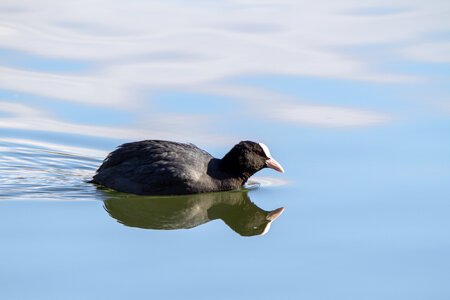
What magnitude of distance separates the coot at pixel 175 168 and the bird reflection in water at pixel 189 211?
0.12 metres

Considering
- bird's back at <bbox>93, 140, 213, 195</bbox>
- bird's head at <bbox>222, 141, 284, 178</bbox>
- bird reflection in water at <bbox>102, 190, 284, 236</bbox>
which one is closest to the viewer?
bird reflection in water at <bbox>102, 190, 284, 236</bbox>

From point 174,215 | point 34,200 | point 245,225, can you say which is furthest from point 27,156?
point 245,225

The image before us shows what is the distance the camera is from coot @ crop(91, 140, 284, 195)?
949 cm

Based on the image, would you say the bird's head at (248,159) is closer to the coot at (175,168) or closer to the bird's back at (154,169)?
the coot at (175,168)

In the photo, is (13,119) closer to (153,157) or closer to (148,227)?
(153,157)

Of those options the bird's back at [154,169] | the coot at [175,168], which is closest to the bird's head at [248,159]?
the coot at [175,168]

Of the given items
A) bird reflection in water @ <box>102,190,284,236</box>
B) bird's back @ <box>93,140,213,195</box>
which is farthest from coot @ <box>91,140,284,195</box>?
bird reflection in water @ <box>102,190,284,236</box>

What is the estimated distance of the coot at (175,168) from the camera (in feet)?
31.1

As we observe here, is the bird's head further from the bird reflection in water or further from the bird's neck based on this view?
the bird reflection in water

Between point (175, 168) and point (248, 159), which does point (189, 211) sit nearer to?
point (175, 168)

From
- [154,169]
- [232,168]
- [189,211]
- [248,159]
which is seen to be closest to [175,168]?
[154,169]

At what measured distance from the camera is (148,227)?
8.33 meters

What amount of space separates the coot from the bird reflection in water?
4.6 inches

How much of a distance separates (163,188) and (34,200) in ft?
5.10
